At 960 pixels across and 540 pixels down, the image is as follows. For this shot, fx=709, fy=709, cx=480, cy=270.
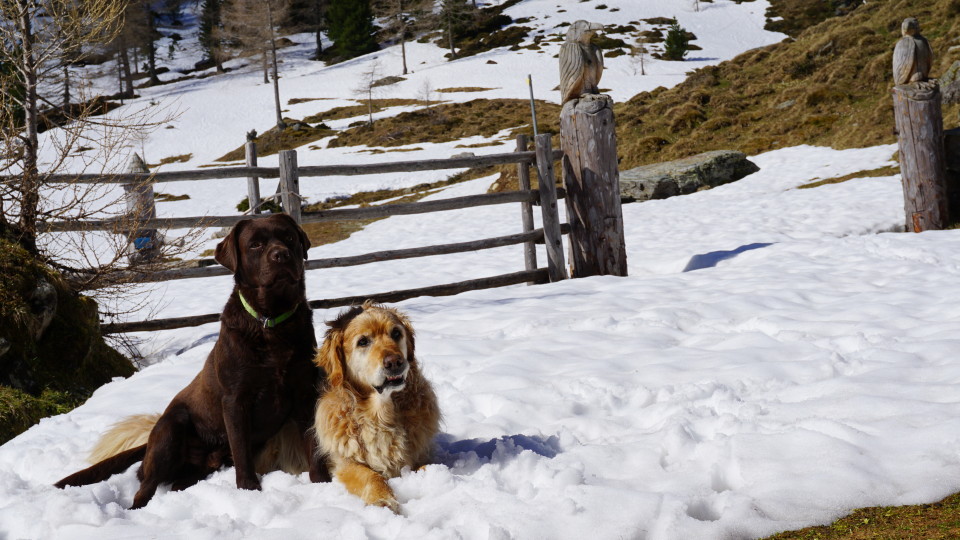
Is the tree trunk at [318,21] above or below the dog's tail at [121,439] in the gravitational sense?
above

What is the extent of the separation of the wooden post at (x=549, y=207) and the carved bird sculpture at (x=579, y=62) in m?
0.61

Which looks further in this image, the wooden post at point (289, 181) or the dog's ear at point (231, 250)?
the wooden post at point (289, 181)

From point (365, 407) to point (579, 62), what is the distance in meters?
5.48

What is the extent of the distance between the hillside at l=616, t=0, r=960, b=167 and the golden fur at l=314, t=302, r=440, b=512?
16.2 metres

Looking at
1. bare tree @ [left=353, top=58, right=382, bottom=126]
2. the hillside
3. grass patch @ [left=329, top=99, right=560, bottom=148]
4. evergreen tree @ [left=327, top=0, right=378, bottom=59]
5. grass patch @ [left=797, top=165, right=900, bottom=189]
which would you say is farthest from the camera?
evergreen tree @ [left=327, top=0, right=378, bottom=59]

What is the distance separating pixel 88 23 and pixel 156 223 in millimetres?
1917

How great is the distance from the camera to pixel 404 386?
303 centimetres

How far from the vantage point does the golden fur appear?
3055 millimetres

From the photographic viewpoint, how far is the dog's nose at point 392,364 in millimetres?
2891

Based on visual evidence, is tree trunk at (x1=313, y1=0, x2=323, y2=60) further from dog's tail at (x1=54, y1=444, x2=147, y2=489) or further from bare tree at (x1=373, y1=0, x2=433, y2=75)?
dog's tail at (x1=54, y1=444, x2=147, y2=489)

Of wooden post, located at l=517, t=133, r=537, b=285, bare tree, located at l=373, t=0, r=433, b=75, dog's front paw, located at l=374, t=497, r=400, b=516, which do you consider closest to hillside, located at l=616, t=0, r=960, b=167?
wooden post, located at l=517, t=133, r=537, b=285

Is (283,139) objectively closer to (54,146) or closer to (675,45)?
(675,45)

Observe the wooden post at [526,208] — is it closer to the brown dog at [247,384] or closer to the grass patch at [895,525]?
the brown dog at [247,384]

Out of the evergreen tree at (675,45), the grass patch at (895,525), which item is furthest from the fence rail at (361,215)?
the evergreen tree at (675,45)
